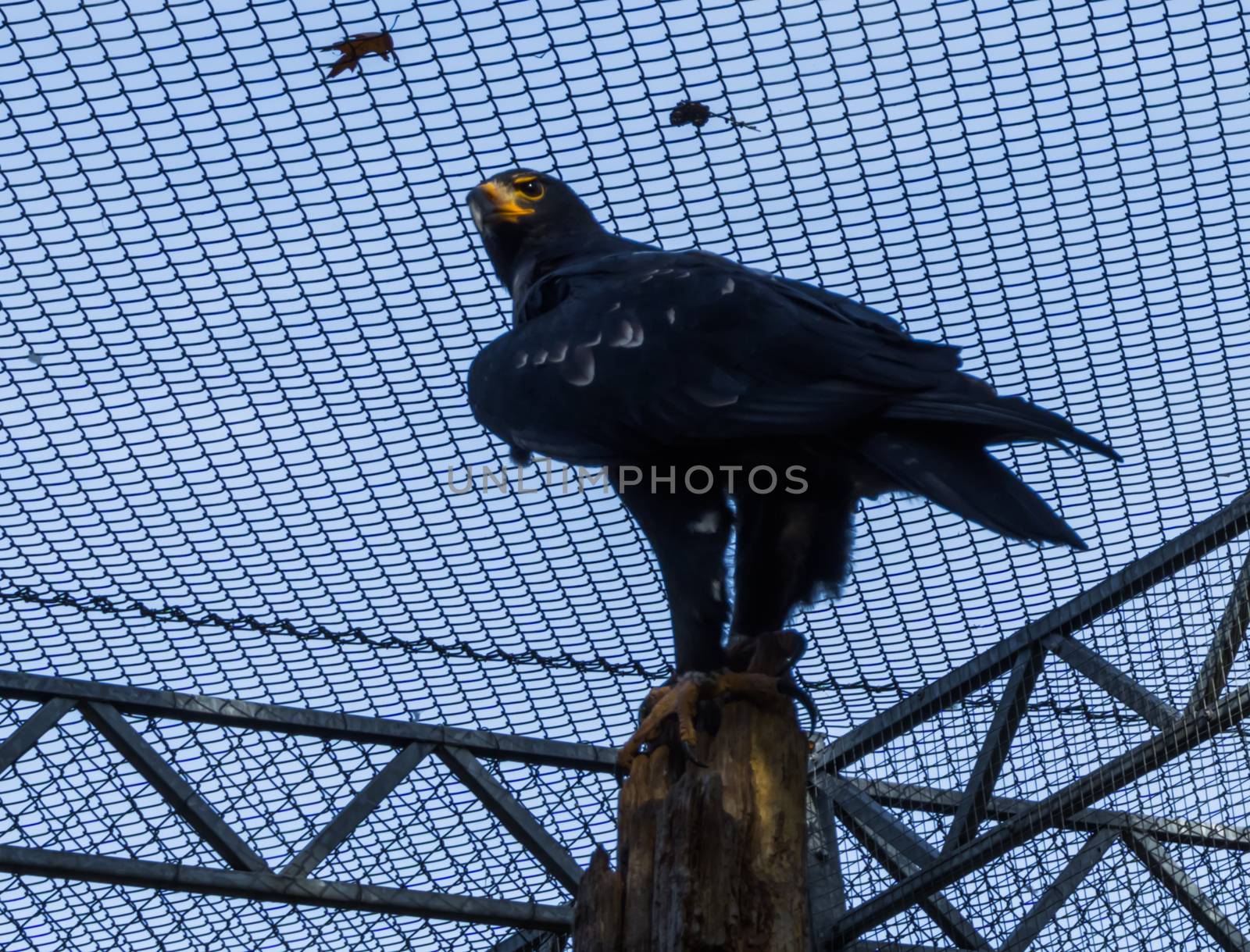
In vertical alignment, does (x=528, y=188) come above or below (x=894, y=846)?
above

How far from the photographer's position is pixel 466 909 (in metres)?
4.36

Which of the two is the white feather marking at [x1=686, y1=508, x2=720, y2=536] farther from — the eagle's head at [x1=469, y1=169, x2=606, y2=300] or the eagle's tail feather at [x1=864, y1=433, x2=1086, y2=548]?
the eagle's head at [x1=469, y1=169, x2=606, y2=300]

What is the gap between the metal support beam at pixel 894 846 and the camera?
14.0 ft

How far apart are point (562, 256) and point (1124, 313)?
4.58 feet

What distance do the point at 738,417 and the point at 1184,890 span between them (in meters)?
1.83

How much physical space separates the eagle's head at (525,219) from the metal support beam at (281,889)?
1.45 metres

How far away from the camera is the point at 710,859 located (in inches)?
107

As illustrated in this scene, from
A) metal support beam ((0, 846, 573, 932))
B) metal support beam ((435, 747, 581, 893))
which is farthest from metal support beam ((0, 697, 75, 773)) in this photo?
metal support beam ((435, 747, 581, 893))

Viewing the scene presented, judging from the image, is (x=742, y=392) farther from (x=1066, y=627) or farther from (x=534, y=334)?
(x=1066, y=627)

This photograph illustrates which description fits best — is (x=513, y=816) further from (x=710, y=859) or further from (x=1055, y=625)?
(x=710, y=859)

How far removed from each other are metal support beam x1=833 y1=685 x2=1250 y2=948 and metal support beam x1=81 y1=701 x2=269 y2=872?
147 cm

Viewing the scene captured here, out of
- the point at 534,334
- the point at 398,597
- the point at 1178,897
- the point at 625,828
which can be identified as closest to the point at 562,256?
the point at 534,334

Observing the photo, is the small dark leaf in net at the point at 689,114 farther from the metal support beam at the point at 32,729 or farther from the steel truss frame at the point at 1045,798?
the metal support beam at the point at 32,729

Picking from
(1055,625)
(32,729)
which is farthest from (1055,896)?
(32,729)
